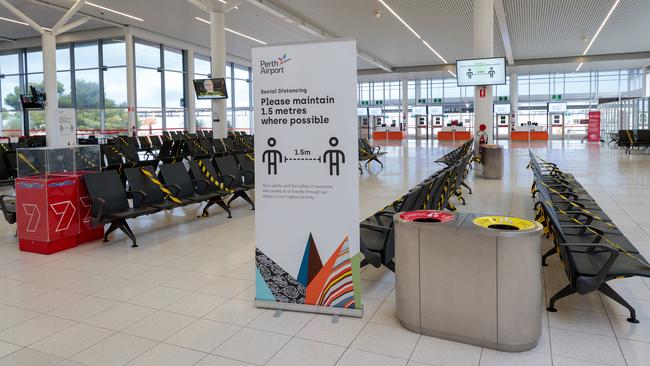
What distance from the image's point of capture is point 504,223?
3061 mm

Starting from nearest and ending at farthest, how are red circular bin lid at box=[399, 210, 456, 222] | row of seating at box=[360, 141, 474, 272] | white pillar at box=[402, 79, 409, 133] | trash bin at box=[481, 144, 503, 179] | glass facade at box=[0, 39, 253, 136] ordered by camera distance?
red circular bin lid at box=[399, 210, 456, 222], row of seating at box=[360, 141, 474, 272], trash bin at box=[481, 144, 503, 179], glass facade at box=[0, 39, 253, 136], white pillar at box=[402, 79, 409, 133]

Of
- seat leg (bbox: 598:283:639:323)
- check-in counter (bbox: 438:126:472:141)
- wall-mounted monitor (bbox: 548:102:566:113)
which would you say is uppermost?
wall-mounted monitor (bbox: 548:102:566:113)

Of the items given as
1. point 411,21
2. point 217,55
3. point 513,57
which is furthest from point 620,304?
point 513,57

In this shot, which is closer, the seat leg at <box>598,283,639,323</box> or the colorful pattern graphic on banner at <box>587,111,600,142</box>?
the seat leg at <box>598,283,639,323</box>

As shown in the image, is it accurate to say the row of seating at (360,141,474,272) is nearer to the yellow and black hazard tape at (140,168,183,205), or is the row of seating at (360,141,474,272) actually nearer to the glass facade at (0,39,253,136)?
the yellow and black hazard tape at (140,168,183,205)

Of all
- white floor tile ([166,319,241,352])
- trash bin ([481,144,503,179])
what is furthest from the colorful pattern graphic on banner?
white floor tile ([166,319,241,352])

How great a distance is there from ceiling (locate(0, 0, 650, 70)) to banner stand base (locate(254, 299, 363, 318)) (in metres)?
11.9

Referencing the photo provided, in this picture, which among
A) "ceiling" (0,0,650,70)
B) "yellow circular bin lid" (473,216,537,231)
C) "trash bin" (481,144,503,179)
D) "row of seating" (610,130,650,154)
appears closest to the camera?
"yellow circular bin lid" (473,216,537,231)

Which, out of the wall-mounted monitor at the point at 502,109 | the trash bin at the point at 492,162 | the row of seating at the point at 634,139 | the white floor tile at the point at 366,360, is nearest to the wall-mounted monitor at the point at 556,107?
the wall-mounted monitor at the point at 502,109

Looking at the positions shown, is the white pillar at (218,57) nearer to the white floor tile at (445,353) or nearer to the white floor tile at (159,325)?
the white floor tile at (159,325)

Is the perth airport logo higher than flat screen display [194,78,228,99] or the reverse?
the reverse

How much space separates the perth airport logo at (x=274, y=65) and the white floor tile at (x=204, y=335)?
5.79 ft

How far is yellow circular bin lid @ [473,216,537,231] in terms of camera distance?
2954 millimetres

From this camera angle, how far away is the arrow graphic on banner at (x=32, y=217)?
5.20 m
